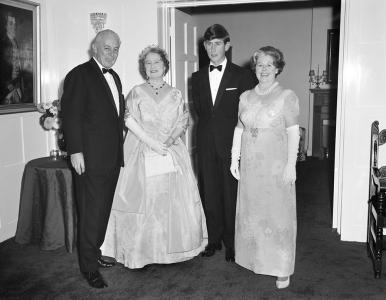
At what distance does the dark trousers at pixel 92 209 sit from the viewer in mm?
2828

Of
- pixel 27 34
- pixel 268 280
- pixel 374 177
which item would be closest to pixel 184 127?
pixel 268 280

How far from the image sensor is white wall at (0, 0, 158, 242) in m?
3.93

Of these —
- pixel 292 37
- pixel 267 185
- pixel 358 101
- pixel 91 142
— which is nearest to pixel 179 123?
pixel 91 142

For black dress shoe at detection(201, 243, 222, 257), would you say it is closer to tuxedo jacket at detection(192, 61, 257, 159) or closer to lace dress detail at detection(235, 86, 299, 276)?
lace dress detail at detection(235, 86, 299, 276)

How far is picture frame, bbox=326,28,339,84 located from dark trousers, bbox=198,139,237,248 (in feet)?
18.0

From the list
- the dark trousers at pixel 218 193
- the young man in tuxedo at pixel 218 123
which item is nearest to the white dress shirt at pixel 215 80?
the young man in tuxedo at pixel 218 123

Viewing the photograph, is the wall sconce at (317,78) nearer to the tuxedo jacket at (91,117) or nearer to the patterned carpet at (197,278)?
the patterned carpet at (197,278)

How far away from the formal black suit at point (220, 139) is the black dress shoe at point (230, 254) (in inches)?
1.4

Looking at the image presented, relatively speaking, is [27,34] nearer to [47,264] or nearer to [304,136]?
[47,264]

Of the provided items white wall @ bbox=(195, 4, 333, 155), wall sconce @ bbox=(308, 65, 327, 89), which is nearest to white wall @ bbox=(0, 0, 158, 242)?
wall sconce @ bbox=(308, 65, 327, 89)

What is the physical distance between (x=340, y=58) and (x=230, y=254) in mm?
1813

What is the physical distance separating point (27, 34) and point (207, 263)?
2.42 metres

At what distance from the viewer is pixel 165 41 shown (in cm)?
413

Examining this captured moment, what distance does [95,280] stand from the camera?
2.90 meters
